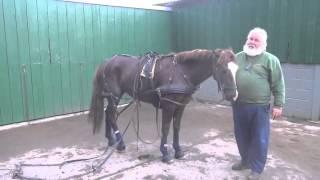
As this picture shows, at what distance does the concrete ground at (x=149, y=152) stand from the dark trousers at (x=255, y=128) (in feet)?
0.86

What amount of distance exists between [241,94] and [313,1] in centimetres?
342

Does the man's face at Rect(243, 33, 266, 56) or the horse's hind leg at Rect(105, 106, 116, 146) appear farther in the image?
the horse's hind leg at Rect(105, 106, 116, 146)

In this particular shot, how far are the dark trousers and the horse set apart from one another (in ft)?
0.76

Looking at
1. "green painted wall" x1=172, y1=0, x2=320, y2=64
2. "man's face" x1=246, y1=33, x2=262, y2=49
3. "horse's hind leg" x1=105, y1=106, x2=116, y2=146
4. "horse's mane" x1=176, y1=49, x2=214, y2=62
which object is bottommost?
"horse's hind leg" x1=105, y1=106, x2=116, y2=146

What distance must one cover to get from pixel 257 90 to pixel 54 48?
4.08 m

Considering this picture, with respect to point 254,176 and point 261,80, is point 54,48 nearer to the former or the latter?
point 261,80

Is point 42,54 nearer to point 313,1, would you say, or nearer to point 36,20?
point 36,20

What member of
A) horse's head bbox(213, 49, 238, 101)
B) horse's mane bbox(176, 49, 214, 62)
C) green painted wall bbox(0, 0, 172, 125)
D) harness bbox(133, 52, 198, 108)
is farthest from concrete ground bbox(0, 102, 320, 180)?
horse's mane bbox(176, 49, 214, 62)

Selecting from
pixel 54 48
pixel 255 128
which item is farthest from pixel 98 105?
pixel 54 48

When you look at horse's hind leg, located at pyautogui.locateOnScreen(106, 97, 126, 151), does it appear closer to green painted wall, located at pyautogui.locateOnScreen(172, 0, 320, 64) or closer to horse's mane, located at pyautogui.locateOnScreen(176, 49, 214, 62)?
horse's mane, located at pyautogui.locateOnScreen(176, 49, 214, 62)

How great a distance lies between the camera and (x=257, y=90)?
315 centimetres

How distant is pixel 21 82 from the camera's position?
5562mm

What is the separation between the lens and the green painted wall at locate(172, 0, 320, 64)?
5.80 meters

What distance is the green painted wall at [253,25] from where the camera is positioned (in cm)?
580
